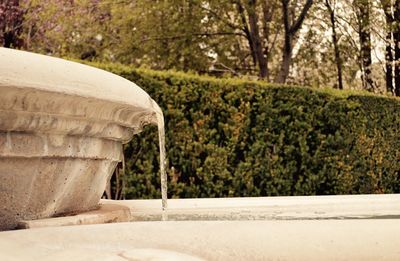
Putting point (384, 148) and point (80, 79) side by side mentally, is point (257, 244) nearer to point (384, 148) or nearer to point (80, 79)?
point (80, 79)

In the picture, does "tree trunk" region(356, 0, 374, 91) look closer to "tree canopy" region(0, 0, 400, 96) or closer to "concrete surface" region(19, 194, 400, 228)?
"tree canopy" region(0, 0, 400, 96)

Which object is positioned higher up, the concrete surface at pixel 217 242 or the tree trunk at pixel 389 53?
the tree trunk at pixel 389 53

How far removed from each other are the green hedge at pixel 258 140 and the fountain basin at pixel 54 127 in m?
4.37

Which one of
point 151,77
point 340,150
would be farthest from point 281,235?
point 340,150

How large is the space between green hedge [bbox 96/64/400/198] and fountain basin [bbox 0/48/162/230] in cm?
437

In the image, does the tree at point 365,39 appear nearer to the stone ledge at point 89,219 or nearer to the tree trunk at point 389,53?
the tree trunk at point 389,53

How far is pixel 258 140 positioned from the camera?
739 centimetres

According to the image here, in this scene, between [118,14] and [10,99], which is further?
[118,14]

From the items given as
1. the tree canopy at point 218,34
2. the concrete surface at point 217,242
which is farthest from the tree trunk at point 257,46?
the concrete surface at point 217,242

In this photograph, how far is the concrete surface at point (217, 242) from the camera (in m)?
1.23

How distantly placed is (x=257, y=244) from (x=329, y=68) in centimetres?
1394

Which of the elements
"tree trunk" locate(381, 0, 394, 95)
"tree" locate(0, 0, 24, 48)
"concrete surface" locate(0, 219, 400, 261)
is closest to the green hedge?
"tree trunk" locate(381, 0, 394, 95)

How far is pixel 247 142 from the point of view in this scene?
7.38m

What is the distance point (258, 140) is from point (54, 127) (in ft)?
18.6
